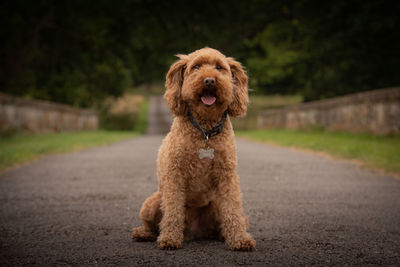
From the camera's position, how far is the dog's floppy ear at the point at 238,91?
3090 mm

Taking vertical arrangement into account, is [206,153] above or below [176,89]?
below

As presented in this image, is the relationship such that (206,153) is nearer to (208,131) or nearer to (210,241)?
(208,131)

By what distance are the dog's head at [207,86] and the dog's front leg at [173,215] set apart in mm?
650

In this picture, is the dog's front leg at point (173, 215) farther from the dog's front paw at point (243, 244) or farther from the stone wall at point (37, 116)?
the stone wall at point (37, 116)

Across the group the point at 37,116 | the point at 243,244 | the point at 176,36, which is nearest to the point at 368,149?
the point at 243,244

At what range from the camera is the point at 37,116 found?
16.1 meters

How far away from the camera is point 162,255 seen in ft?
8.70

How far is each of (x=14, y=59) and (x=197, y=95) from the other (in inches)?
580

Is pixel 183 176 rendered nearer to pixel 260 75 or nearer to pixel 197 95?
pixel 197 95

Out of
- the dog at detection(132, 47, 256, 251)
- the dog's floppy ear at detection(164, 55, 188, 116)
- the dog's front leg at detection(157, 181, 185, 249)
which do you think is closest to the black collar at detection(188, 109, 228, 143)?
the dog at detection(132, 47, 256, 251)

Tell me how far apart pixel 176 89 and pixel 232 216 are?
1.16 meters

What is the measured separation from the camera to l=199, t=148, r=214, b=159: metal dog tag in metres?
2.87

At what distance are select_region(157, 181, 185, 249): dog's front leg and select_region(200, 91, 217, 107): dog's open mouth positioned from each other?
2.33ft

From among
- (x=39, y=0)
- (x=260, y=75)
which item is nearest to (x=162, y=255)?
(x=39, y=0)
